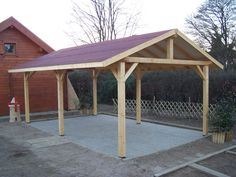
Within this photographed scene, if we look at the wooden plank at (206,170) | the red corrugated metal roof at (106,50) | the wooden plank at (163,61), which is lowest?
the wooden plank at (206,170)

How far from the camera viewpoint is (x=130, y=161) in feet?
20.8

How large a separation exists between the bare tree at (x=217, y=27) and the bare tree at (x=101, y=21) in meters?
6.86

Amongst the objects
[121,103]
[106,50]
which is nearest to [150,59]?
[106,50]

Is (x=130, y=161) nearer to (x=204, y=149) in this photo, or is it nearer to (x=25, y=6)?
(x=204, y=149)

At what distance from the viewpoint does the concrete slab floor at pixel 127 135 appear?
7.49 meters

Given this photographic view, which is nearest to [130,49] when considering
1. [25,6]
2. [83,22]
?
[25,6]

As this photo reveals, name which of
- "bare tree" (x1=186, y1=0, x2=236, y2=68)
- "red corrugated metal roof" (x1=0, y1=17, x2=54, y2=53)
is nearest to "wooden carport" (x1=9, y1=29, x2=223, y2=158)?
"red corrugated metal roof" (x1=0, y1=17, x2=54, y2=53)

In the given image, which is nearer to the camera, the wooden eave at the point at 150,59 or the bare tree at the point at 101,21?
the wooden eave at the point at 150,59

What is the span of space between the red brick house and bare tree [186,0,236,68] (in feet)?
49.0

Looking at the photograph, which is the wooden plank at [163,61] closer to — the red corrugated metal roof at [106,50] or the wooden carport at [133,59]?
the wooden carport at [133,59]

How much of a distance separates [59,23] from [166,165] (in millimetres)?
25084

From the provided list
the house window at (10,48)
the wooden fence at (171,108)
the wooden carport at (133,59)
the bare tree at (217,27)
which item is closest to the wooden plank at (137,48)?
the wooden carport at (133,59)

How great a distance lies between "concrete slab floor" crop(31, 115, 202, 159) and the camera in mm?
7492

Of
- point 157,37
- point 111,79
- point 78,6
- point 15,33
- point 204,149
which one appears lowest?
point 204,149
